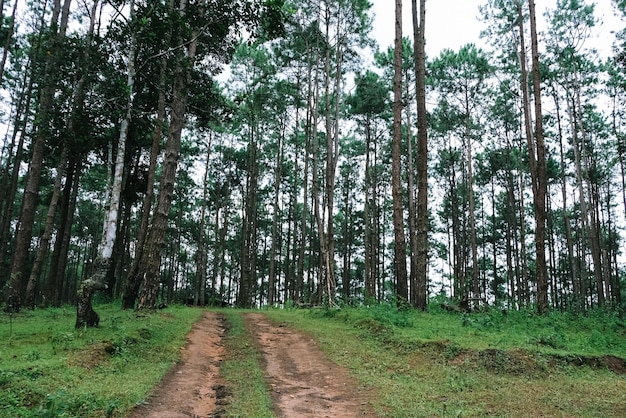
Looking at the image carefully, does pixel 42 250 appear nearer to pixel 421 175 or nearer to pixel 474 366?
pixel 421 175

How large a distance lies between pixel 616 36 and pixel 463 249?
21214 millimetres

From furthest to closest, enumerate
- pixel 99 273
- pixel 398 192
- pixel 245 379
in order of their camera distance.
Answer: pixel 398 192 < pixel 99 273 < pixel 245 379

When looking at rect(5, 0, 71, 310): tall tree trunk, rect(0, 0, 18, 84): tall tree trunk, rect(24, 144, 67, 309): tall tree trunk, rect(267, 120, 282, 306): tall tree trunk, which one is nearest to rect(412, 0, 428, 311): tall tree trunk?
rect(5, 0, 71, 310): tall tree trunk

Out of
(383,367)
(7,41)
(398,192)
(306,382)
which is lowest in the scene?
(306,382)

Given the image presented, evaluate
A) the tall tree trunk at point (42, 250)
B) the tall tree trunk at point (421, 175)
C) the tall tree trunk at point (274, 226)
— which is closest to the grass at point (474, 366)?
the tall tree trunk at point (421, 175)

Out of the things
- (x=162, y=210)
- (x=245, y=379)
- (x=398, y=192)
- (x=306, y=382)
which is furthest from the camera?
(x=398, y=192)

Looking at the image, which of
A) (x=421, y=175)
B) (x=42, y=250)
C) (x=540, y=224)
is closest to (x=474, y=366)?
(x=421, y=175)

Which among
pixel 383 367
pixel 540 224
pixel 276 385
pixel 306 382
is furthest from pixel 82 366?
pixel 540 224

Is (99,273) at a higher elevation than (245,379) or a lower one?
higher

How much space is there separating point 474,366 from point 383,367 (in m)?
1.72

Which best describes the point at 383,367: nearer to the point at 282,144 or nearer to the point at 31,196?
the point at 31,196

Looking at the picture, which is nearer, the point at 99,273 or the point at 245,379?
the point at 245,379

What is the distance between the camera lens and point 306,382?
788 cm

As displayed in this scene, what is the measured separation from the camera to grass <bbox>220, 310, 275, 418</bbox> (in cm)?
596
